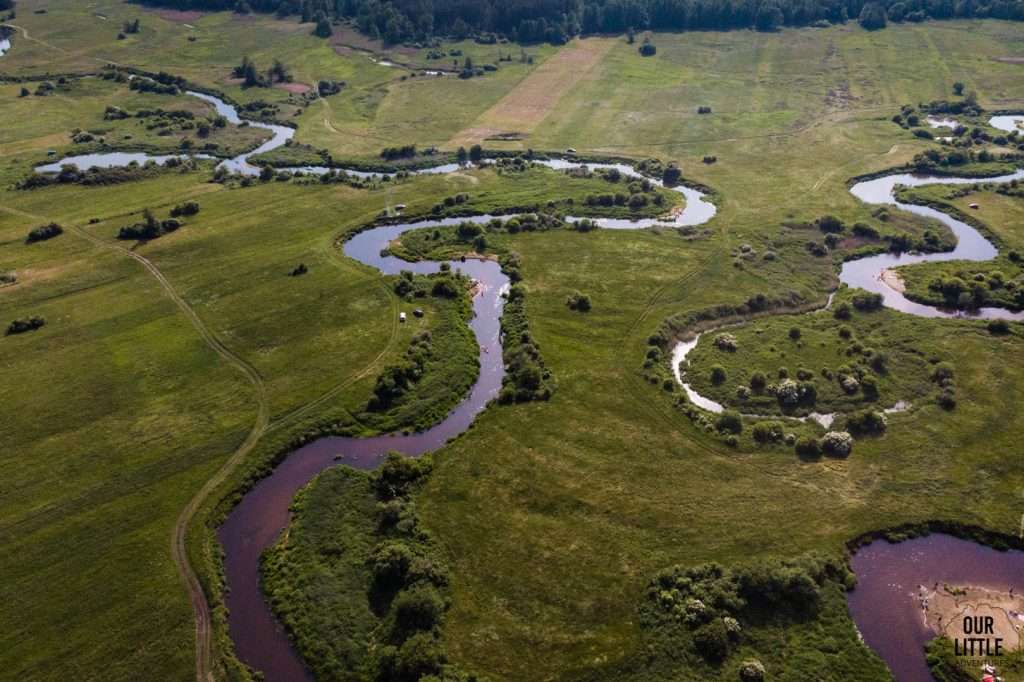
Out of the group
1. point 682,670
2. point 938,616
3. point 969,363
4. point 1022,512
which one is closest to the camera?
point 682,670

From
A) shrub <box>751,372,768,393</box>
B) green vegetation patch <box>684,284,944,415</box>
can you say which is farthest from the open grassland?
shrub <box>751,372,768,393</box>

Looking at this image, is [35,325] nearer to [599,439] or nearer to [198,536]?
[198,536]

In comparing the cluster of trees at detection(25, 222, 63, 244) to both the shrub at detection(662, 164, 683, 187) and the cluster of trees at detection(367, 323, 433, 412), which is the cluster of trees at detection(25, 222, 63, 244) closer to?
the cluster of trees at detection(367, 323, 433, 412)

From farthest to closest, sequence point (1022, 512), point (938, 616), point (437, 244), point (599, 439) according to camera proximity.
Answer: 1. point (437, 244)
2. point (599, 439)
3. point (1022, 512)
4. point (938, 616)

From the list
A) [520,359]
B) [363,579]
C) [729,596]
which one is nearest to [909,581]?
[729,596]

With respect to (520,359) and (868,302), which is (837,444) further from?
(520,359)

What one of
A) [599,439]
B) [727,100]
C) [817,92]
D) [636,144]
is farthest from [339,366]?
[817,92]
